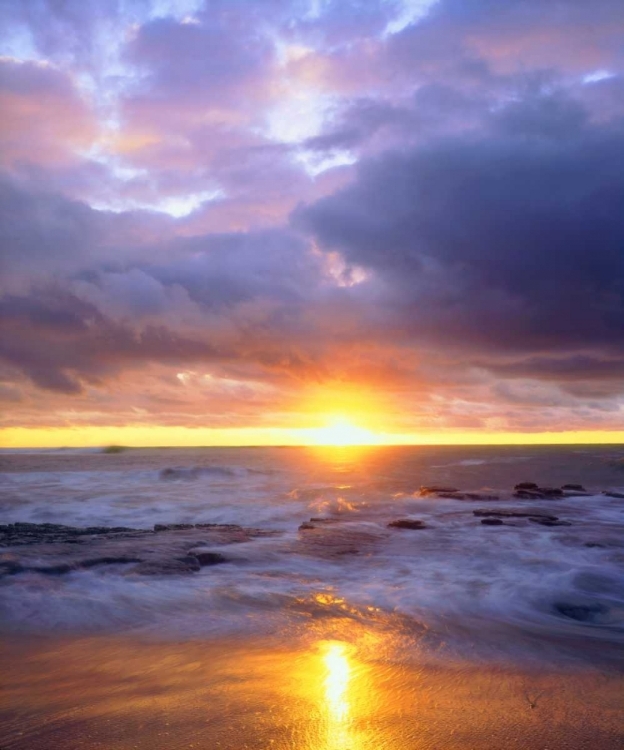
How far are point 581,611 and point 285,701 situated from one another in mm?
5789

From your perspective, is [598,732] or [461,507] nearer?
[598,732]

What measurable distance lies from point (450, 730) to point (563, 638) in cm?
356

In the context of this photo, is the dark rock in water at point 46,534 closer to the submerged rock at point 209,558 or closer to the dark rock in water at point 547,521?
the submerged rock at point 209,558

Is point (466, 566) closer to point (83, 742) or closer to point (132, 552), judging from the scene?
point (132, 552)

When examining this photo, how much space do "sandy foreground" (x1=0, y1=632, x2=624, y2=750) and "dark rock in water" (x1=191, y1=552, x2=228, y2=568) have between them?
468 cm

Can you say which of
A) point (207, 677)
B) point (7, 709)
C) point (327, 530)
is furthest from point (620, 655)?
point (327, 530)

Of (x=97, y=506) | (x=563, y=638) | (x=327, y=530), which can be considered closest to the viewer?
(x=563, y=638)

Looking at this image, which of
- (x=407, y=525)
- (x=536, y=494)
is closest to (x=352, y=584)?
(x=407, y=525)

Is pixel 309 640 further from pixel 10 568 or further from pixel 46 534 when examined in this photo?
pixel 46 534

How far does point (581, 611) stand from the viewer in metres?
8.55

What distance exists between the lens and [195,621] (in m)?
7.44

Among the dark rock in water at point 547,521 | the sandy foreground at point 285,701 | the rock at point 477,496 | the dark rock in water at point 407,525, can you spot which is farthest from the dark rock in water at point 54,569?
the rock at point 477,496

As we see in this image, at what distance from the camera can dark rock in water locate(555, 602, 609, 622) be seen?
8268 millimetres

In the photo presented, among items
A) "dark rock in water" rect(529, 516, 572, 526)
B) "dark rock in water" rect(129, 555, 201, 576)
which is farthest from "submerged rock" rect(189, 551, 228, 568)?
"dark rock in water" rect(529, 516, 572, 526)
